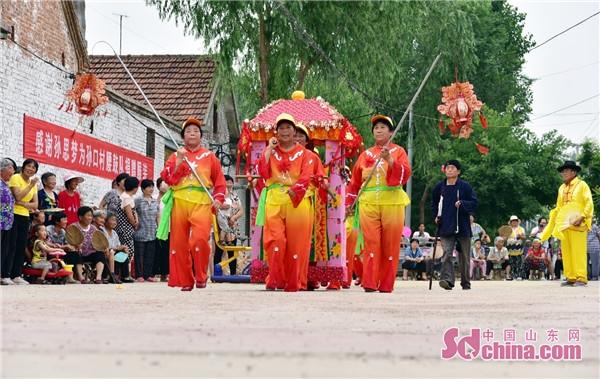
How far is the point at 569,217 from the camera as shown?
2036 cm

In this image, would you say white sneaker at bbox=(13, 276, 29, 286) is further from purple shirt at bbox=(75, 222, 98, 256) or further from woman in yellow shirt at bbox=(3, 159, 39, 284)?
purple shirt at bbox=(75, 222, 98, 256)

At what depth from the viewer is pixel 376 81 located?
3444 cm

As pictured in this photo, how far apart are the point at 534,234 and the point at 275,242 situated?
55.6ft

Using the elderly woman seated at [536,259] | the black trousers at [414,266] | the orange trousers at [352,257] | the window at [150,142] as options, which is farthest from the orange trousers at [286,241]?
the window at [150,142]

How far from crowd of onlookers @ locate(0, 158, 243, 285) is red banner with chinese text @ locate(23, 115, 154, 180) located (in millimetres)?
2489

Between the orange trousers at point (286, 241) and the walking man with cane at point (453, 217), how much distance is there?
2.69 m

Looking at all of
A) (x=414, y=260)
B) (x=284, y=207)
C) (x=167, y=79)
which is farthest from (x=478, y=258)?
(x=284, y=207)

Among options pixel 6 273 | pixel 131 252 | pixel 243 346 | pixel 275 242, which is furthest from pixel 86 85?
pixel 243 346

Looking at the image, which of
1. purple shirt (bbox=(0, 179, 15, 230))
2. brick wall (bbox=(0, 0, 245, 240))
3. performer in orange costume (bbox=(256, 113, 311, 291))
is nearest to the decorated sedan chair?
performer in orange costume (bbox=(256, 113, 311, 291))

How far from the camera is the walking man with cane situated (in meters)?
18.7

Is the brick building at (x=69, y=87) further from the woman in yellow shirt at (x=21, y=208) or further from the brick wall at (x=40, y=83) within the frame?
the woman in yellow shirt at (x=21, y=208)

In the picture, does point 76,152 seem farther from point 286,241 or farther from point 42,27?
point 286,241

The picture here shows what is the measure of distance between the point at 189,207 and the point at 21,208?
8.63 feet

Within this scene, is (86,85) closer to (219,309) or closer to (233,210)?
(233,210)
